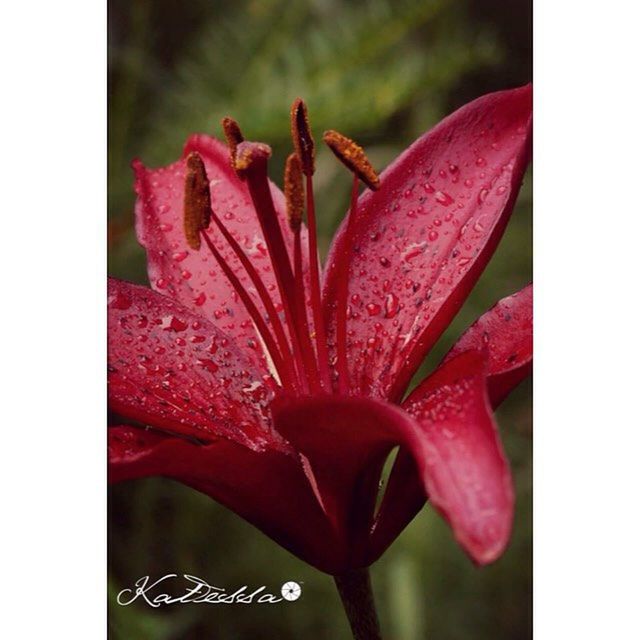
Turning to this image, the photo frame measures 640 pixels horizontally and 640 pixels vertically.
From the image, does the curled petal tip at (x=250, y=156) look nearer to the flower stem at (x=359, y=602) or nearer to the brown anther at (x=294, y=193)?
the brown anther at (x=294, y=193)

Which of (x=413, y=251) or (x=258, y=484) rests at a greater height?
(x=413, y=251)

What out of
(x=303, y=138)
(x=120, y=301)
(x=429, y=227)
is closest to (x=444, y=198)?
(x=429, y=227)

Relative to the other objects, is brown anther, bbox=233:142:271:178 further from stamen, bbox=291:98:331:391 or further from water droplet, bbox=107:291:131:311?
water droplet, bbox=107:291:131:311

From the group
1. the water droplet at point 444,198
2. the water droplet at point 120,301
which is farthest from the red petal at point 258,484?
the water droplet at point 444,198

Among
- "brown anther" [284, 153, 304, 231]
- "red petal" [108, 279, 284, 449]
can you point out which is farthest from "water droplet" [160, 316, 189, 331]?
"brown anther" [284, 153, 304, 231]

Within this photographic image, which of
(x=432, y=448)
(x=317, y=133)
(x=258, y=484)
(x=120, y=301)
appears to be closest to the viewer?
(x=432, y=448)

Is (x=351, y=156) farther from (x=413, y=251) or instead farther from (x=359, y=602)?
(x=359, y=602)

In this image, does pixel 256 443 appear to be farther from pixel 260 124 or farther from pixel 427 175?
pixel 260 124
